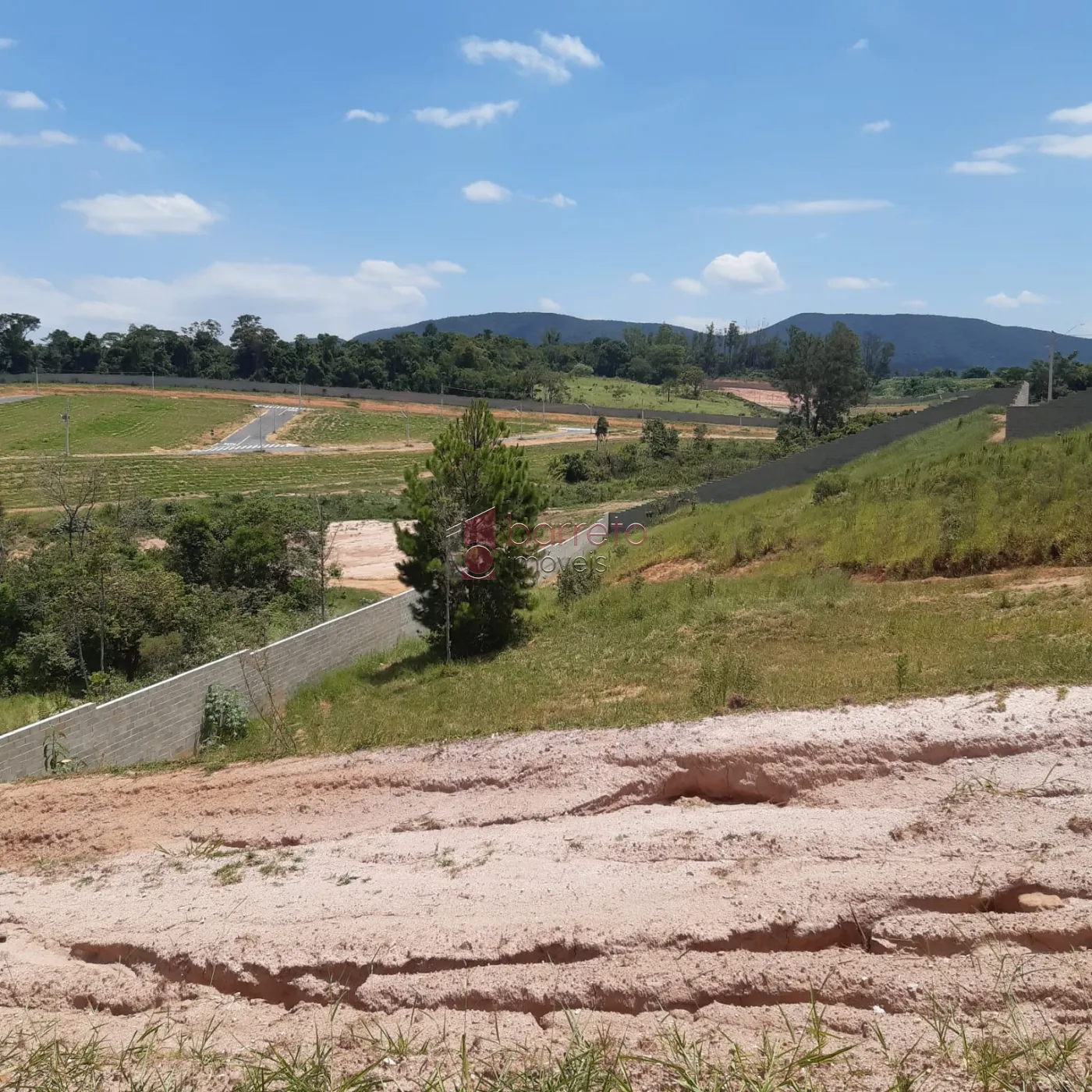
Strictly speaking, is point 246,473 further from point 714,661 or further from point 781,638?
point 714,661

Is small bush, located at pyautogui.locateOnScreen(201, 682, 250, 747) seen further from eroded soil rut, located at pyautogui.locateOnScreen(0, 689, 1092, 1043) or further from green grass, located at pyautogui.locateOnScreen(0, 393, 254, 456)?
green grass, located at pyautogui.locateOnScreen(0, 393, 254, 456)

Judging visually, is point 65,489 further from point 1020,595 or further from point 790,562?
point 1020,595

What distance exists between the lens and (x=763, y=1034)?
407 cm

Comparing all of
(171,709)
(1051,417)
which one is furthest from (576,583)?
(1051,417)

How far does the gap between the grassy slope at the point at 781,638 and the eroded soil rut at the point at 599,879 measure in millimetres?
1290

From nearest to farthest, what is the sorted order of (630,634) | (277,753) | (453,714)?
(277,753) → (453,714) → (630,634)

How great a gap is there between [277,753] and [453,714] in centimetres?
259

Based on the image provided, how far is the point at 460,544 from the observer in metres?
17.2

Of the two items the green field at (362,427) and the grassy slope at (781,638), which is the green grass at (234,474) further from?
the grassy slope at (781,638)

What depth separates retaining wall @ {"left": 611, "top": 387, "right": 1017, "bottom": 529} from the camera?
32.1 m

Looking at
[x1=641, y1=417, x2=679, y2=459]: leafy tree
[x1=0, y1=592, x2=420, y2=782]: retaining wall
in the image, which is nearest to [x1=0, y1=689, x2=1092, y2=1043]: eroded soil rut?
[x1=0, y1=592, x2=420, y2=782]: retaining wall

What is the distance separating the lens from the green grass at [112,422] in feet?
224

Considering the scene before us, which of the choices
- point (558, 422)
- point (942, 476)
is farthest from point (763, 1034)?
point (558, 422)

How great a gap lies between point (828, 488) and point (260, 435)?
201 feet
